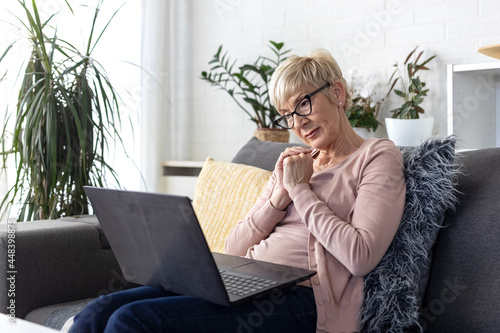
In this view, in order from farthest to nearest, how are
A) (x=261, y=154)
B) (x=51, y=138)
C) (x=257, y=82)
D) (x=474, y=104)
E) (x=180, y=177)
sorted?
(x=180, y=177) → (x=257, y=82) → (x=474, y=104) → (x=51, y=138) → (x=261, y=154)

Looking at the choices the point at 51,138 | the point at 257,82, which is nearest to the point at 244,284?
the point at 51,138

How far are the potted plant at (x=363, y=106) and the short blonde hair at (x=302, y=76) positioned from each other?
1.10 meters

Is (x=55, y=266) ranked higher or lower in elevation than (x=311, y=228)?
lower

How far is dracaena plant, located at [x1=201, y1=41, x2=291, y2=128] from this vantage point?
10.2 feet

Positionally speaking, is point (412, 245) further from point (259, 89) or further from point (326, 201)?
point (259, 89)

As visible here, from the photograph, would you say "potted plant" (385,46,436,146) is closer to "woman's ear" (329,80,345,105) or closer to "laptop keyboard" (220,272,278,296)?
"woman's ear" (329,80,345,105)

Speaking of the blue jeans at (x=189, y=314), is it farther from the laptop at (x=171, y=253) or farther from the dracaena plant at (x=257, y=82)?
the dracaena plant at (x=257, y=82)

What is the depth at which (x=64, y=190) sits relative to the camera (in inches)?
97.7

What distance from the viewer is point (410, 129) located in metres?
2.62

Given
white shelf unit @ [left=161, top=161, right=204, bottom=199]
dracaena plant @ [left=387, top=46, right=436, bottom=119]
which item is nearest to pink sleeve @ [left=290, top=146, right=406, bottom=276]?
dracaena plant @ [left=387, top=46, right=436, bottom=119]

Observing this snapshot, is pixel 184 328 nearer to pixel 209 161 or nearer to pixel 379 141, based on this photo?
pixel 379 141

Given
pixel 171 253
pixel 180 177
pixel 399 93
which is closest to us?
pixel 171 253

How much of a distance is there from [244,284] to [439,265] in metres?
0.50

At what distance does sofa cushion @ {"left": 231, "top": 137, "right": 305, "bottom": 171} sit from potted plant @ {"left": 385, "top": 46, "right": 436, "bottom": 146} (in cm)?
71
